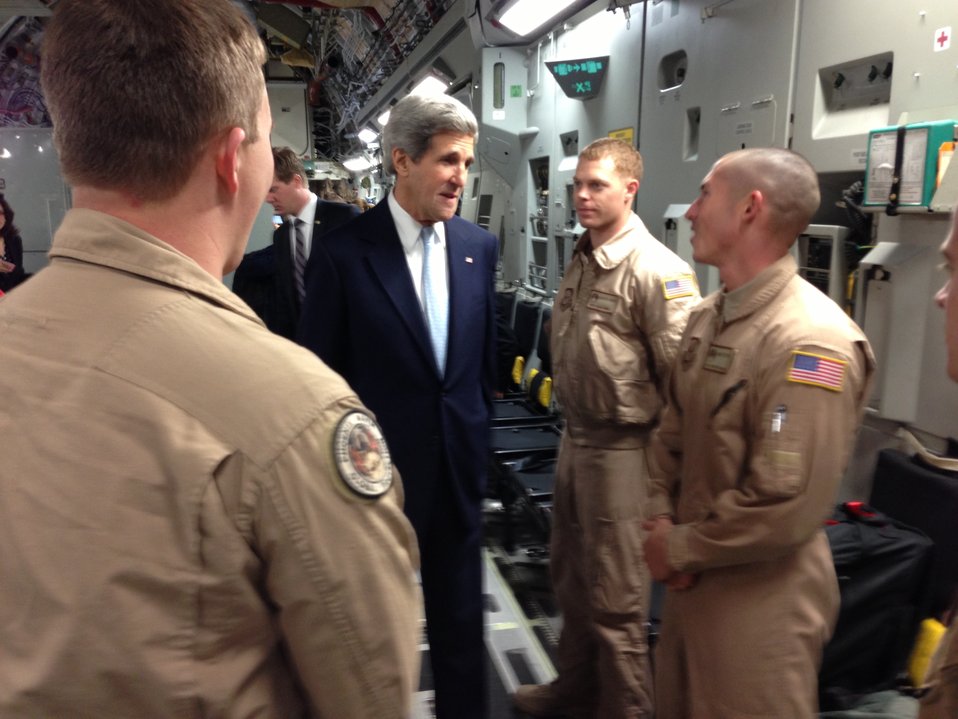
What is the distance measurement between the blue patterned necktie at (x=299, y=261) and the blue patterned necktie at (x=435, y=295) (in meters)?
1.16

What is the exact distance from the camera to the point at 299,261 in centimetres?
317

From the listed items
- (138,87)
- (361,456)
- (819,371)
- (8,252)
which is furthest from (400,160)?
(8,252)

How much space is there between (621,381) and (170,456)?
1773 millimetres

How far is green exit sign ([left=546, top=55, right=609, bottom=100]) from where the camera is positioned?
14.3ft

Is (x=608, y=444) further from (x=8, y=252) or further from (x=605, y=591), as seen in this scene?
(x=8, y=252)

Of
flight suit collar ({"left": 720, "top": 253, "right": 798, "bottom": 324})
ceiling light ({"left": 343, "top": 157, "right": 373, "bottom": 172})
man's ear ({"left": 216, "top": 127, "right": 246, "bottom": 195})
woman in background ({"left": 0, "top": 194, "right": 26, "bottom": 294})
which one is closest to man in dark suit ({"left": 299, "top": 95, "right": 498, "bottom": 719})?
flight suit collar ({"left": 720, "top": 253, "right": 798, "bottom": 324})

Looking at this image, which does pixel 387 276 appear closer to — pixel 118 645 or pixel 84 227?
pixel 84 227

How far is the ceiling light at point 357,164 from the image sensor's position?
14.0 meters

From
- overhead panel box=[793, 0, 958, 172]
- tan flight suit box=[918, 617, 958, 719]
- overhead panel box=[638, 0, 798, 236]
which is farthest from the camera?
overhead panel box=[638, 0, 798, 236]

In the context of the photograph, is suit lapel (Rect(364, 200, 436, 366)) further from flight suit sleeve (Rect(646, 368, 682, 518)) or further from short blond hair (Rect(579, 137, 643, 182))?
short blond hair (Rect(579, 137, 643, 182))

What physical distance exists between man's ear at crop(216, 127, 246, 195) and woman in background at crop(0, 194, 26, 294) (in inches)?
185

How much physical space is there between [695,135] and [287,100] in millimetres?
9349

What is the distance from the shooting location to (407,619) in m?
0.83

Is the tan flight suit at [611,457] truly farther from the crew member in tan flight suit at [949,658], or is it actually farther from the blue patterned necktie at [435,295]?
the crew member in tan flight suit at [949,658]
